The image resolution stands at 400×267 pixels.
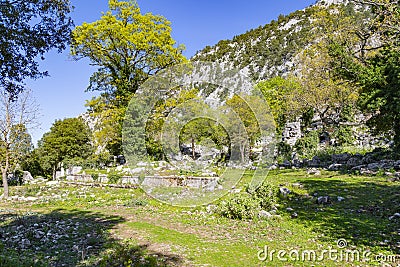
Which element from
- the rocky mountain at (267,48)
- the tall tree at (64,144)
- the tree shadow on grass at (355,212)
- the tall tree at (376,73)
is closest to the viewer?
the tree shadow on grass at (355,212)

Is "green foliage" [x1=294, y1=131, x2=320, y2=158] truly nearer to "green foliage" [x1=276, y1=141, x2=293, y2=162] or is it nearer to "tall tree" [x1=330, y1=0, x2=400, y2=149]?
"green foliage" [x1=276, y1=141, x2=293, y2=162]

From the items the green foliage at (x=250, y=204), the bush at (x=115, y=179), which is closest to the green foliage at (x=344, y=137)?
the bush at (x=115, y=179)

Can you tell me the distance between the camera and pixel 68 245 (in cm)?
781

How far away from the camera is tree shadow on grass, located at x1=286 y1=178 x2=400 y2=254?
307 inches

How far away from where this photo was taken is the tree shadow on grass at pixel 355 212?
7.81m

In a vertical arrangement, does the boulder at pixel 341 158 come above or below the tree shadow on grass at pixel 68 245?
above

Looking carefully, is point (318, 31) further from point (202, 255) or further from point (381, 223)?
point (202, 255)

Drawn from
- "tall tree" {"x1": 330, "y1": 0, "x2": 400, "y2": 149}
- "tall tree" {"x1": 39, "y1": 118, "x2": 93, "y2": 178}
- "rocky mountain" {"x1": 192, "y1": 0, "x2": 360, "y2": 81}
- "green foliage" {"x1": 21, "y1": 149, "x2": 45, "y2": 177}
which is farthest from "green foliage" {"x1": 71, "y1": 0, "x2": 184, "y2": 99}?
"rocky mountain" {"x1": 192, "y1": 0, "x2": 360, "y2": 81}

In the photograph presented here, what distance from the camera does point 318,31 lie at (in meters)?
24.7

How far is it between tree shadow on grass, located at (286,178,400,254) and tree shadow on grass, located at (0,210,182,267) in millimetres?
4742

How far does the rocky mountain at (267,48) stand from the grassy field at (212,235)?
243 feet

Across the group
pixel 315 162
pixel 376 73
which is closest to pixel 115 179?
pixel 315 162

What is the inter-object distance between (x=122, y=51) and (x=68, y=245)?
2129cm

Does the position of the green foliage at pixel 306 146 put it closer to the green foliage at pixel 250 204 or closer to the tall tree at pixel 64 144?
the green foliage at pixel 250 204
